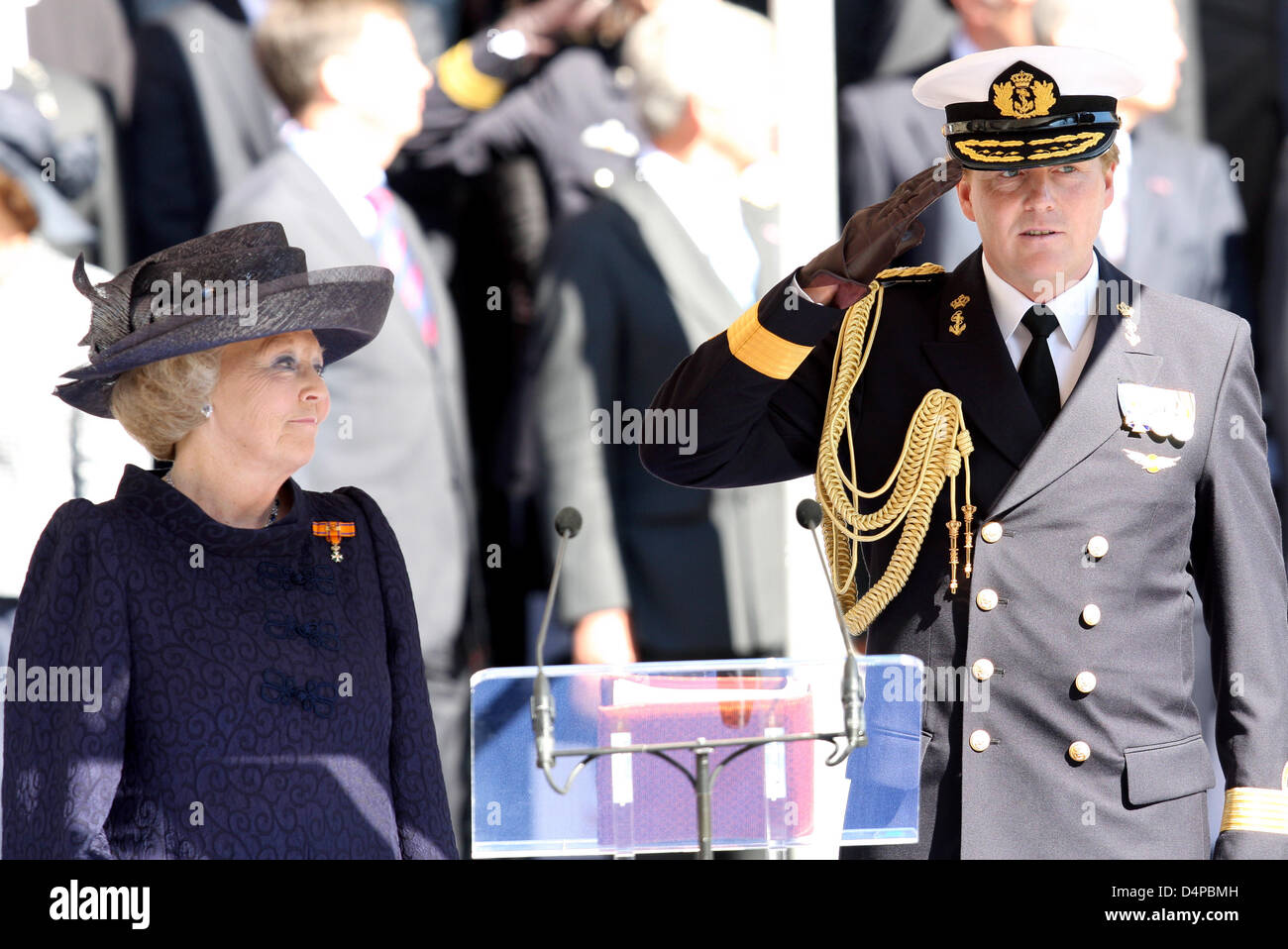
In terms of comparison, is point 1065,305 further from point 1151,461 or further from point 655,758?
point 655,758

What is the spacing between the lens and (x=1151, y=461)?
2770mm

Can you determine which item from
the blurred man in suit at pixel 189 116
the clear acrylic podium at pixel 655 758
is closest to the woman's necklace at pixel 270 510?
the clear acrylic podium at pixel 655 758

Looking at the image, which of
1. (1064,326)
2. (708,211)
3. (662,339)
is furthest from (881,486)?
(708,211)

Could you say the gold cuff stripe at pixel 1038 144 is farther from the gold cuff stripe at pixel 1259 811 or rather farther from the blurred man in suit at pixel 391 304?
the blurred man in suit at pixel 391 304

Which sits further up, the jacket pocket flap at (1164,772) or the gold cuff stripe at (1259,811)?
the jacket pocket flap at (1164,772)

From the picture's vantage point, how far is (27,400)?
4398 mm

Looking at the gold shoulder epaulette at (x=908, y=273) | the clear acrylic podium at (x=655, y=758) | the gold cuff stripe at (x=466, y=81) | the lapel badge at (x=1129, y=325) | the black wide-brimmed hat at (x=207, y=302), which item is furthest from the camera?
the gold cuff stripe at (x=466, y=81)

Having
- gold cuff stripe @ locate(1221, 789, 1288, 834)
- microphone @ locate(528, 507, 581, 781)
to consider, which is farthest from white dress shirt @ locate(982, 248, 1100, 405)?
microphone @ locate(528, 507, 581, 781)

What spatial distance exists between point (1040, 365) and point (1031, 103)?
41 cm

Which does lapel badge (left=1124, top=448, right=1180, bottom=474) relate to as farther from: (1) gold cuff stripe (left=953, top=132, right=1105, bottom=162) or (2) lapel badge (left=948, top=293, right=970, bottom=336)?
(1) gold cuff stripe (left=953, top=132, right=1105, bottom=162)

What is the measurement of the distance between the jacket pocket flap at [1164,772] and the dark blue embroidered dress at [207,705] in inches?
40.8

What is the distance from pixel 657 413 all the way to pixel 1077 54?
87 cm

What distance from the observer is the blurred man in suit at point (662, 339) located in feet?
14.8

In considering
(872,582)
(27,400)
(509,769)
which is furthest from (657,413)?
(27,400)
